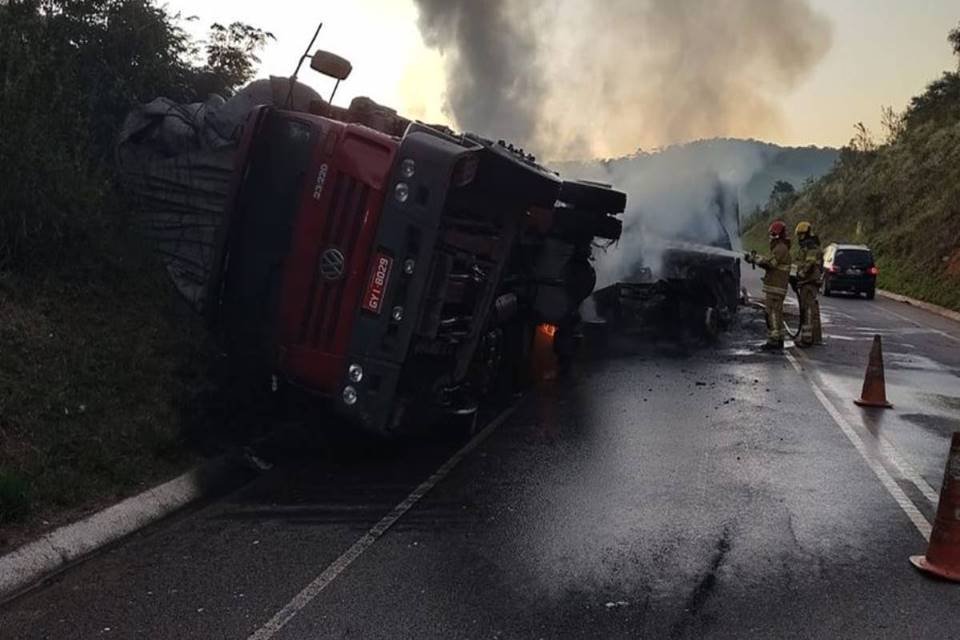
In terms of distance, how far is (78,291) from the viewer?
25.5ft

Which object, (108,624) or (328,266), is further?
(328,266)

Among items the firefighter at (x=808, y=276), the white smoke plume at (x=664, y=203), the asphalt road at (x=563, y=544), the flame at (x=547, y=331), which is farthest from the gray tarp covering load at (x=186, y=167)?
the firefighter at (x=808, y=276)

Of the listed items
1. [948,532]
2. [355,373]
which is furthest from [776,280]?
[948,532]

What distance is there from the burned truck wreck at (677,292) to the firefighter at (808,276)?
3.72ft

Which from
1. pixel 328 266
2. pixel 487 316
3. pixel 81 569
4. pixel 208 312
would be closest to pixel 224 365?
pixel 208 312

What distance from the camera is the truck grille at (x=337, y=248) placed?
6457 millimetres

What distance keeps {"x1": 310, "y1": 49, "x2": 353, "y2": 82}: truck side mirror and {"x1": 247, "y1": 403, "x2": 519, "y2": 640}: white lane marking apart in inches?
131

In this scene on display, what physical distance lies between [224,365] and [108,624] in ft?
11.9

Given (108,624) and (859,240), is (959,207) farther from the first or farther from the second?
(108,624)

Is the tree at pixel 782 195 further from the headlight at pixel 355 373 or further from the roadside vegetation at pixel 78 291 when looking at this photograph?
the headlight at pixel 355 373

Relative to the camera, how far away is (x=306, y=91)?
8.27 meters

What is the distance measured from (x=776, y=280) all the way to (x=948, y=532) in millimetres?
9178

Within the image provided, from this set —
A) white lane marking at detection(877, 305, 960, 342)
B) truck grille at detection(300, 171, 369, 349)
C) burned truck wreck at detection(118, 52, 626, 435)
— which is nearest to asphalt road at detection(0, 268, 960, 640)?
burned truck wreck at detection(118, 52, 626, 435)

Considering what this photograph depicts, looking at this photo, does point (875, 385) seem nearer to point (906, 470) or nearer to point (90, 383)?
point (906, 470)
